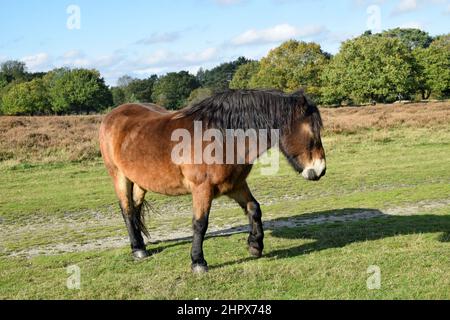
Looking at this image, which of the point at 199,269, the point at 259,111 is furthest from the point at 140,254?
the point at 259,111

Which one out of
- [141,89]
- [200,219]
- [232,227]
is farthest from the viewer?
[141,89]

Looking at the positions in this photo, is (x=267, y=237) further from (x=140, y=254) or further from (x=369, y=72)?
(x=369, y=72)

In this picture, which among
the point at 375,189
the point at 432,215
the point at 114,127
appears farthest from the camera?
the point at 375,189

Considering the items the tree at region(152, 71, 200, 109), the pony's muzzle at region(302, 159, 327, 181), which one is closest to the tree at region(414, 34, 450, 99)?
the tree at region(152, 71, 200, 109)

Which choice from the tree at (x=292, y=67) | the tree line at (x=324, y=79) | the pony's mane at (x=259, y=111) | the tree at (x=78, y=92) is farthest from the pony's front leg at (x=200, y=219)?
the tree at (x=78, y=92)

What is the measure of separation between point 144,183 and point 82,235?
117 inches

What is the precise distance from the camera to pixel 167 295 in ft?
16.8

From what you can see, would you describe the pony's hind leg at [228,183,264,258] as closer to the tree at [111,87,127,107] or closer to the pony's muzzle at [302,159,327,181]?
the pony's muzzle at [302,159,327,181]

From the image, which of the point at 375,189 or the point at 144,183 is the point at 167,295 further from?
the point at 375,189

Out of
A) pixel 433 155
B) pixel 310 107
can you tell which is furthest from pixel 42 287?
pixel 433 155

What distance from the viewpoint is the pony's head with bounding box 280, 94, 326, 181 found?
5.82 m

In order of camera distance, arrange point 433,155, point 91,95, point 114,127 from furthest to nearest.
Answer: point 91,95 → point 433,155 → point 114,127

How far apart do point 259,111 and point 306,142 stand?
705 mm

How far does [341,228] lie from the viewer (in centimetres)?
808
